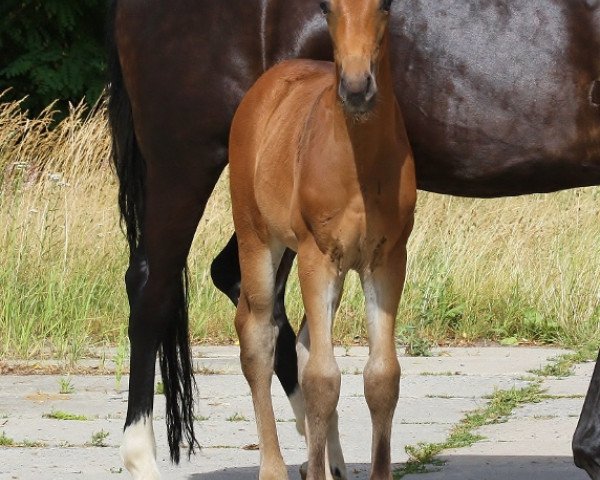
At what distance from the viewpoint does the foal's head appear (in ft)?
11.0

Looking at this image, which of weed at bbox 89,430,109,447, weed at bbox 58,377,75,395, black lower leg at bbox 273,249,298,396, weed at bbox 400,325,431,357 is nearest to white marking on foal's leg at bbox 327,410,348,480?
black lower leg at bbox 273,249,298,396

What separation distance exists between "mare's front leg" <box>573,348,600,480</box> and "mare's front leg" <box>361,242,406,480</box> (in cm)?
77

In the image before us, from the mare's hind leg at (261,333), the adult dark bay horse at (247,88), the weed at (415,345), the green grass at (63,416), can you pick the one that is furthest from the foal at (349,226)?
the weed at (415,345)

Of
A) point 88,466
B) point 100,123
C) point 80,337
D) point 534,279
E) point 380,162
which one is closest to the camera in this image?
point 380,162

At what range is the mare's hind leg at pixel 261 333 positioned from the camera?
4.26m

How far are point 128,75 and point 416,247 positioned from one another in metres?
3.47

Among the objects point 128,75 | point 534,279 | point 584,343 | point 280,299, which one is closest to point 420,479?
point 280,299

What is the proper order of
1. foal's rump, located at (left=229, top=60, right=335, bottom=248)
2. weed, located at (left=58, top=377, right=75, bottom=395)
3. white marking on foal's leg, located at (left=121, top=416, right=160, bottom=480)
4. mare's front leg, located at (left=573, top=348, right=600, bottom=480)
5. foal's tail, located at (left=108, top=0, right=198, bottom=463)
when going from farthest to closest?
weed, located at (left=58, top=377, right=75, bottom=395), foal's tail, located at (left=108, top=0, right=198, bottom=463), white marking on foal's leg, located at (left=121, top=416, right=160, bottom=480), mare's front leg, located at (left=573, top=348, right=600, bottom=480), foal's rump, located at (left=229, top=60, right=335, bottom=248)

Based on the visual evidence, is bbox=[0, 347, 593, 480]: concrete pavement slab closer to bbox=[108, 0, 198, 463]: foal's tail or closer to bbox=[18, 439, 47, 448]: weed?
bbox=[18, 439, 47, 448]: weed

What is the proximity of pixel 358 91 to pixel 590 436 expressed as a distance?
1563 millimetres

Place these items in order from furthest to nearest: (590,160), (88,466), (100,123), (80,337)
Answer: (100,123) → (80,337) → (88,466) → (590,160)

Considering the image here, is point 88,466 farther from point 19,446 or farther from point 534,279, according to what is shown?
point 534,279

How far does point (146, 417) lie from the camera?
488 centimetres

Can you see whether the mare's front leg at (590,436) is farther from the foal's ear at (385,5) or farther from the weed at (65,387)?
the weed at (65,387)
